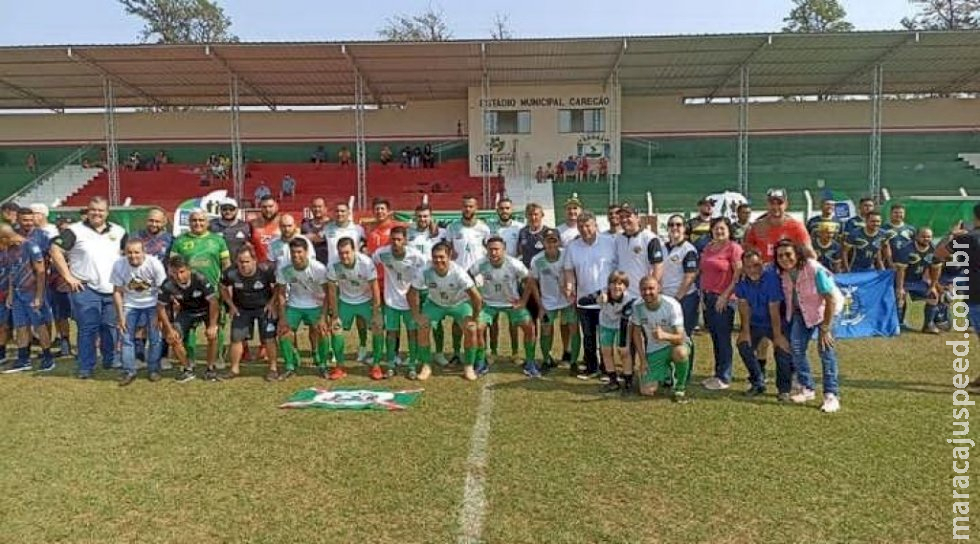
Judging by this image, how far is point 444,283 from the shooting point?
25.1 feet

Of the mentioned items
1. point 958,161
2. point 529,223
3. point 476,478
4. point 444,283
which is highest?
point 958,161

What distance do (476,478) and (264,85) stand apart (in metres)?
25.2

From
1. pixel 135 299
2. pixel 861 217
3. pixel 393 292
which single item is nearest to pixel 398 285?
pixel 393 292

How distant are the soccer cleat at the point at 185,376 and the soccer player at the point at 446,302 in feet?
7.54

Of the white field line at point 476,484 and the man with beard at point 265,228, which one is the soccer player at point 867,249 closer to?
the white field line at point 476,484

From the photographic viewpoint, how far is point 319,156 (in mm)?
32594

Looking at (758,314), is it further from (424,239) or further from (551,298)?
(424,239)

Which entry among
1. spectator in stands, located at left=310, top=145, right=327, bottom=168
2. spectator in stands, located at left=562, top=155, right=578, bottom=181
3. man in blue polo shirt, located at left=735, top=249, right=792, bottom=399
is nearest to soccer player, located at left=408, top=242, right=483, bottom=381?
man in blue polo shirt, located at left=735, top=249, right=792, bottom=399

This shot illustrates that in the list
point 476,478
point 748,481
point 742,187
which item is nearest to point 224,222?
point 476,478

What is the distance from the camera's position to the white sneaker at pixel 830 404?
6.12m

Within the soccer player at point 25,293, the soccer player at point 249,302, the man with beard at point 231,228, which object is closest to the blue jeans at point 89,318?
the soccer player at point 25,293

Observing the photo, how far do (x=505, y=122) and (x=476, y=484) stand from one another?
88.4ft

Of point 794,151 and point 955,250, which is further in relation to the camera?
point 794,151

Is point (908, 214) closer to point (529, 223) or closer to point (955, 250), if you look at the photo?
point (955, 250)
